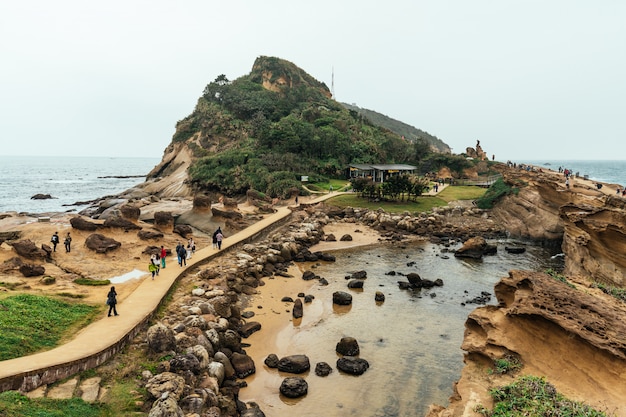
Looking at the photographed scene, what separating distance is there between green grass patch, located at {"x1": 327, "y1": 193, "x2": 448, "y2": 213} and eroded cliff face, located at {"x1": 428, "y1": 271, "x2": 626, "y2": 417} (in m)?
38.9

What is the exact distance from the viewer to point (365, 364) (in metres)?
16.9

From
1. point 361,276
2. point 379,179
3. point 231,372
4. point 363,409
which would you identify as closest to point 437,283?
point 361,276

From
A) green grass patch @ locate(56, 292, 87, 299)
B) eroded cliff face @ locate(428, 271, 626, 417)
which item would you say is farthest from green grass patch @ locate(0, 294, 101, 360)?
eroded cliff face @ locate(428, 271, 626, 417)

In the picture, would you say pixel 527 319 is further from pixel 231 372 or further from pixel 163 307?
pixel 163 307

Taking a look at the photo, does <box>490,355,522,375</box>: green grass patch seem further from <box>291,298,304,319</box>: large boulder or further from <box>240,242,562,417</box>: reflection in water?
<box>291,298,304,319</box>: large boulder

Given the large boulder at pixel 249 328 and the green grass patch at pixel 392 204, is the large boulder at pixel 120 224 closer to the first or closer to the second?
the large boulder at pixel 249 328

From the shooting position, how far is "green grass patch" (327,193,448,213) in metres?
52.1

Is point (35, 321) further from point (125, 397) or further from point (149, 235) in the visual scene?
point (149, 235)

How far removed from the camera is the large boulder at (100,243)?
26359mm

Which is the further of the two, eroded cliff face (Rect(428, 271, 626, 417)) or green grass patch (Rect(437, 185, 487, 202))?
green grass patch (Rect(437, 185, 487, 202))

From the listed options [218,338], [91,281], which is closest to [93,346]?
[218,338]

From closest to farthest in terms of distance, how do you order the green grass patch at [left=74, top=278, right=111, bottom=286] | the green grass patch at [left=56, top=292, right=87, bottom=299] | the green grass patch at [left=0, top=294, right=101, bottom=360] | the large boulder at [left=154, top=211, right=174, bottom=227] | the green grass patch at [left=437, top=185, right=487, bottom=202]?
the green grass patch at [left=0, top=294, right=101, bottom=360] → the green grass patch at [left=56, top=292, right=87, bottom=299] → the green grass patch at [left=74, top=278, right=111, bottom=286] → the large boulder at [left=154, top=211, right=174, bottom=227] → the green grass patch at [left=437, top=185, right=487, bottom=202]

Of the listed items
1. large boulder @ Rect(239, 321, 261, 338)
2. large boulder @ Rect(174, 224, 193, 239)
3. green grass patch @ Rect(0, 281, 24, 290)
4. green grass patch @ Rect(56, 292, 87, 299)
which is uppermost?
large boulder @ Rect(174, 224, 193, 239)

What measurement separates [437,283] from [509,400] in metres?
19.3
